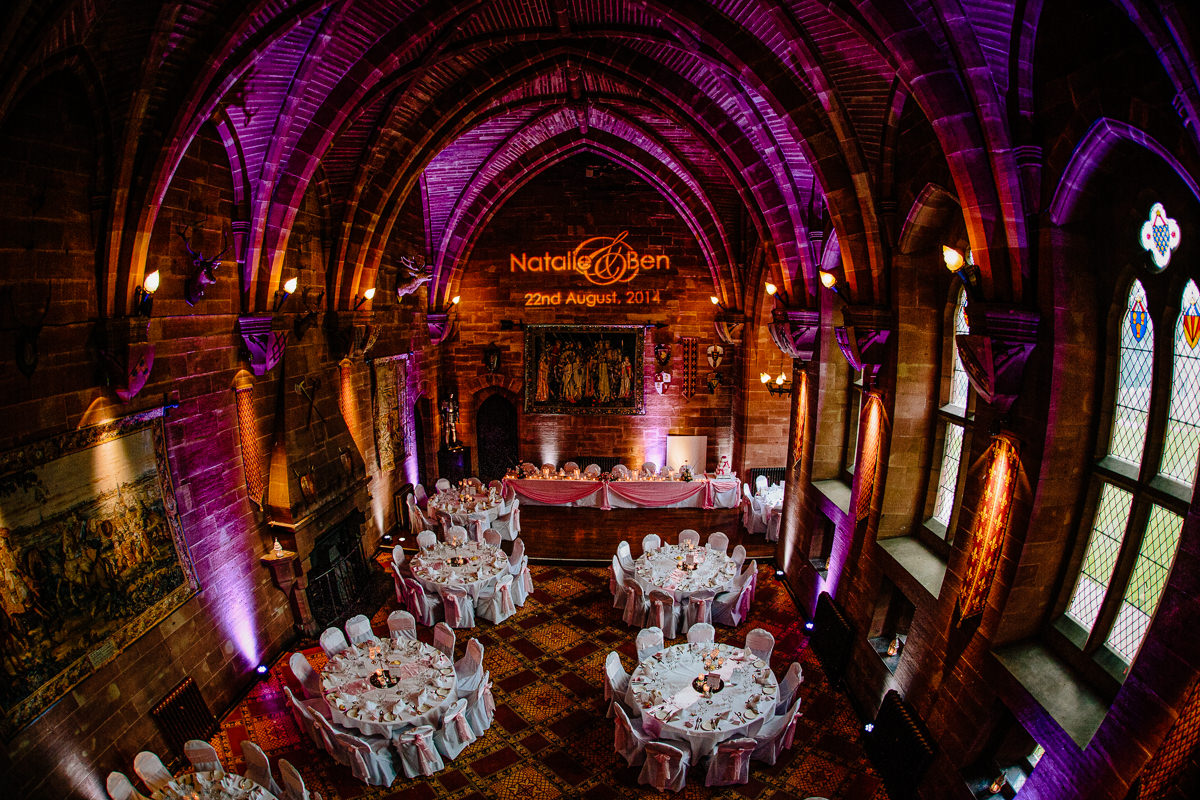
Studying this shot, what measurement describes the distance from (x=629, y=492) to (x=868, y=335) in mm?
7355

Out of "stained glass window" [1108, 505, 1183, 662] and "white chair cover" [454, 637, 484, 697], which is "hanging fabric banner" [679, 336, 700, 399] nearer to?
"white chair cover" [454, 637, 484, 697]

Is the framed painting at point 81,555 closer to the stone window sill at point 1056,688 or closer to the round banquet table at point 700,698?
the round banquet table at point 700,698

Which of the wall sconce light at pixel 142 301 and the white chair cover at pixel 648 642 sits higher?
the wall sconce light at pixel 142 301

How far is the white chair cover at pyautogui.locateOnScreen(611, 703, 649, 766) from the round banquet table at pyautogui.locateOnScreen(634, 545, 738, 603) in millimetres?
2486

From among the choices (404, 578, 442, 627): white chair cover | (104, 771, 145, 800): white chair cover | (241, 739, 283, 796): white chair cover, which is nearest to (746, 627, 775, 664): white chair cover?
(404, 578, 442, 627): white chair cover

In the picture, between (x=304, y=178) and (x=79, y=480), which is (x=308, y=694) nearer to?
(x=79, y=480)

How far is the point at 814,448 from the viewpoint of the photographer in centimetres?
1002

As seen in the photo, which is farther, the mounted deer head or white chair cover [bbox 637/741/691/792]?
the mounted deer head

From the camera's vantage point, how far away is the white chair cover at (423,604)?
9.25 m

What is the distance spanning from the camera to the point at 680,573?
918 cm

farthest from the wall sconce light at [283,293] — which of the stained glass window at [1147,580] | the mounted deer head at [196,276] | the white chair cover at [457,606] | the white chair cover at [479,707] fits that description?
the stained glass window at [1147,580]

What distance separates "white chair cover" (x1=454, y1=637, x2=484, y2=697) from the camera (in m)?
Answer: 7.03

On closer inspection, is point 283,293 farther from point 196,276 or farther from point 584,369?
point 584,369

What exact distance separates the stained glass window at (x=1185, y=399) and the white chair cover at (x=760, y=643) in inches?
163
